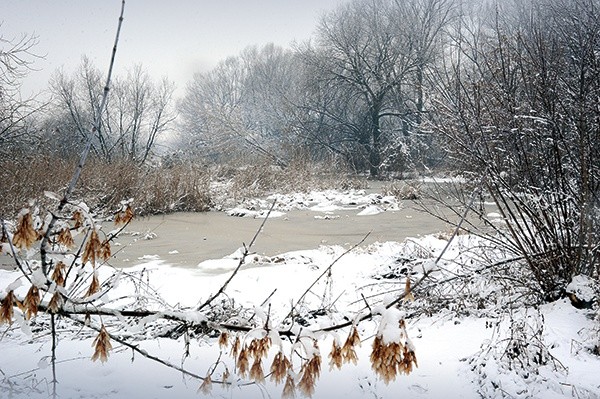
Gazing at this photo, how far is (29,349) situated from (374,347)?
3.38 metres

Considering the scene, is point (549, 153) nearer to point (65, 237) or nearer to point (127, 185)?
point (65, 237)

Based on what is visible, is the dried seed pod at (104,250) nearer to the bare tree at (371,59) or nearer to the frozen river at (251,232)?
the frozen river at (251,232)

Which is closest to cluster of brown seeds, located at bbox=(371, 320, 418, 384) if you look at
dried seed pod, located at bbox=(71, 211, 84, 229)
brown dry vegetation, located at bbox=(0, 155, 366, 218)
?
dried seed pod, located at bbox=(71, 211, 84, 229)

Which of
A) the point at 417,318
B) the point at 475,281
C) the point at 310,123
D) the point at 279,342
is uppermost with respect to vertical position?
the point at 310,123

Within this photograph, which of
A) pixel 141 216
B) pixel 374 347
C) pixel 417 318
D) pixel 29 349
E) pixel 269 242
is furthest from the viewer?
pixel 141 216

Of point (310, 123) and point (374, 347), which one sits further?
point (310, 123)

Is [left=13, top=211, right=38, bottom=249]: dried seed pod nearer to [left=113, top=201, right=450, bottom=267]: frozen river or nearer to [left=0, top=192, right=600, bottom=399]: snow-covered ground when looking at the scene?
[left=0, top=192, right=600, bottom=399]: snow-covered ground

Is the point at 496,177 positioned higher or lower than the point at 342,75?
lower

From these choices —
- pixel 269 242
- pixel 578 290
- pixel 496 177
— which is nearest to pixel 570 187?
pixel 496 177

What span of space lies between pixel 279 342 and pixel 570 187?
11.7 feet

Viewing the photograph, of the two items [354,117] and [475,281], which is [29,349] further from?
[354,117]

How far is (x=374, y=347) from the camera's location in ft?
4.83

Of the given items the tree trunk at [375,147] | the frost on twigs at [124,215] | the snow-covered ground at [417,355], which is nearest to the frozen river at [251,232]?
the snow-covered ground at [417,355]

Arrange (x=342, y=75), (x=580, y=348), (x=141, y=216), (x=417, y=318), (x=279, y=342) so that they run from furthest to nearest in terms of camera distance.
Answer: (x=342, y=75) < (x=141, y=216) < (x=417, y=318) < (x=580, y=348) < (x=279, y=342)
